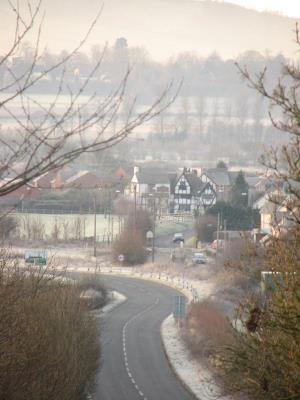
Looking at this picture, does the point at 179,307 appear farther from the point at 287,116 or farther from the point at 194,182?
the point at 194,182

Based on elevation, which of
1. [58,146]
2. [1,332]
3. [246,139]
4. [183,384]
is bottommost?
[183,384]

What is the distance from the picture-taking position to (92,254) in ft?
81.9

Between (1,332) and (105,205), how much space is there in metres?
29.1

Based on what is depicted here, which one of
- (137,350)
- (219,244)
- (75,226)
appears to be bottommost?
(137,350)

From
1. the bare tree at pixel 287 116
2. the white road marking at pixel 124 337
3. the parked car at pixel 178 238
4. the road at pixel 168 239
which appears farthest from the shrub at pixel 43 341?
the parked car at pixel 178 238

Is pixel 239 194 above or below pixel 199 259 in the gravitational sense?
above

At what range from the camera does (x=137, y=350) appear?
14.4m

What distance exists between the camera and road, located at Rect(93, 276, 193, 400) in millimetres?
11531

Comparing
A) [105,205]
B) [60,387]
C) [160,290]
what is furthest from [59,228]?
[60,387]

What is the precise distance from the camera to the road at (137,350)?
11531 millimetres

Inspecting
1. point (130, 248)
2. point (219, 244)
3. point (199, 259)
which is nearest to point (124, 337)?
point (199, 259)

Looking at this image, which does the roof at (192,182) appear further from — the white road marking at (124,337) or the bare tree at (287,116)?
the bare tree at (287,116)

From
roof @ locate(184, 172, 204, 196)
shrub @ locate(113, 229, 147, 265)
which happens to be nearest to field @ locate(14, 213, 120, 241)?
shrub @ locate(113, 229, 147, 265)

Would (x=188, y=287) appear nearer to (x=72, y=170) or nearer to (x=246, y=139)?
(x=72, y=170)
